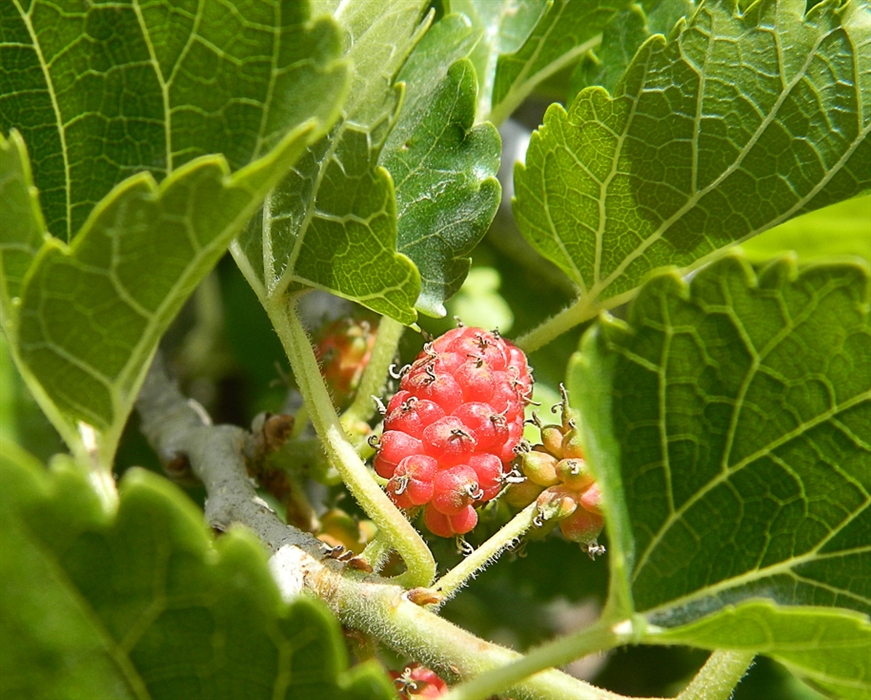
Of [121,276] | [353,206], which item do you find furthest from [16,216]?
[353,206]

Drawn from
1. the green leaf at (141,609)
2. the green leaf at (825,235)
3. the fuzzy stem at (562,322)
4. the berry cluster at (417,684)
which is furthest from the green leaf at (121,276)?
the green leaf at (825,235)

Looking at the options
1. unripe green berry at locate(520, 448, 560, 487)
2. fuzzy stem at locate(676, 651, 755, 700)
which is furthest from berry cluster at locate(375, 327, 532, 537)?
fuzzy stem at locate(676, 651, 755, 700)

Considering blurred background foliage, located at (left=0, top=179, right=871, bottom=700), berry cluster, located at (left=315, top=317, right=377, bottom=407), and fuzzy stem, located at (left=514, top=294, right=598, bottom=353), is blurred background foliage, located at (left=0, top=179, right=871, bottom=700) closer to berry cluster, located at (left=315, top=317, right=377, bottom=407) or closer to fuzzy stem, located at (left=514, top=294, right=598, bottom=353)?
berry cluster, located at (left=315, top=317, right=377, bottom=407)

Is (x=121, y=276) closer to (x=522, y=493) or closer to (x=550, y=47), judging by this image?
(x=522, y=493)

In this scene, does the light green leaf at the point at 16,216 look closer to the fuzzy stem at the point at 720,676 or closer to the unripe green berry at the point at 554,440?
the unripe green berry at the point at 554,440

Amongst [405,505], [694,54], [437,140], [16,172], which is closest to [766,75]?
[694,54]

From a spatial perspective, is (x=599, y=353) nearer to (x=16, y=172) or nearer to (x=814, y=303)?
(x=814, y=303)
